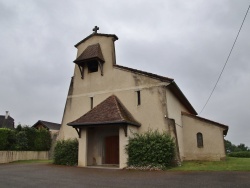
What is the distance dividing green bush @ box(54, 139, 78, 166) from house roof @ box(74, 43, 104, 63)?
22.8 ft

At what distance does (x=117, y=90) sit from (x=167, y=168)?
7.51 meters

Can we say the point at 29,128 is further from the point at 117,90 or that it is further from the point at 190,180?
the point at 190,180

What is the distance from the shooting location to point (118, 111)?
18.1 metres

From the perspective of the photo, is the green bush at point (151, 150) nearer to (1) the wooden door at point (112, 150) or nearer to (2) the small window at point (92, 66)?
(1) the wooden door at point (112, 150)

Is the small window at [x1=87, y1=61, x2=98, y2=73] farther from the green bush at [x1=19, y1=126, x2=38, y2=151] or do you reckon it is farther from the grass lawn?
the grass lawn

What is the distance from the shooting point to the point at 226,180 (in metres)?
10.5

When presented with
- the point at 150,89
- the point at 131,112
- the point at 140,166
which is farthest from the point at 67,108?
the point at 140,166

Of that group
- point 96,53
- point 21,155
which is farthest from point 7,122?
point 96,53

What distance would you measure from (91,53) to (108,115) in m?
6.56

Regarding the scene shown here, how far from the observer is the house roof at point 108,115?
17203 mm

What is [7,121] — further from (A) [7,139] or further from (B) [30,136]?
(A) [7,139]

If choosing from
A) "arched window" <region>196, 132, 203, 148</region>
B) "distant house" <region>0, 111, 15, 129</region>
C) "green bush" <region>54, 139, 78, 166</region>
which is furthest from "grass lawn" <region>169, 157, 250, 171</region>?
"distant house" <region>0, 111, 15, 129</region>

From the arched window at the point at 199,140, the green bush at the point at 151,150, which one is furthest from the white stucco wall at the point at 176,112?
the green bush at the point at 151,150

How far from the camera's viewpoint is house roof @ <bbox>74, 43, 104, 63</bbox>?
2139 cm
